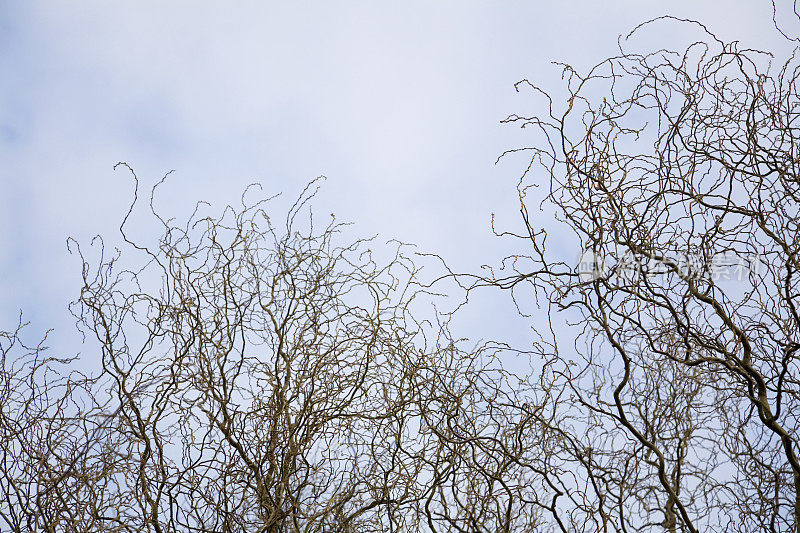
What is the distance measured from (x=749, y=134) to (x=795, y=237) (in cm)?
47

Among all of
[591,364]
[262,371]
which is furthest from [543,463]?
[262,371]

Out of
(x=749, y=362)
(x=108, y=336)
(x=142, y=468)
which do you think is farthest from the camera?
(x=108, y=336)

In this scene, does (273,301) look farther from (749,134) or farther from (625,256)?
(749,134)

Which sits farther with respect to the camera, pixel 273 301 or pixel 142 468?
pixel 273 301

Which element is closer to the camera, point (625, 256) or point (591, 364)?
point (625, 256)

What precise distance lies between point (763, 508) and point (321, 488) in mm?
1953

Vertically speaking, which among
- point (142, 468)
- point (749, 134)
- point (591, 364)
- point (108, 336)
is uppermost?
point (749, 134)

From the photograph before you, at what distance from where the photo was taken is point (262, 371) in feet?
12.1

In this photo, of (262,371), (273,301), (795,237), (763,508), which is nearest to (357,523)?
(262,371)

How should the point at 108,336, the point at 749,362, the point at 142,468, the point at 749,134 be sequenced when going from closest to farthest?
the point at 749,362, the point at 749,134, the point at 142,468, the point at 108,336

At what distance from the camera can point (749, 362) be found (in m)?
3.03

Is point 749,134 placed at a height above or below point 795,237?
above

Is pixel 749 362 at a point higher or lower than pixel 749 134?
lower

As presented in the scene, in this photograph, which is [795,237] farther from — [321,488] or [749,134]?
[321,488]
